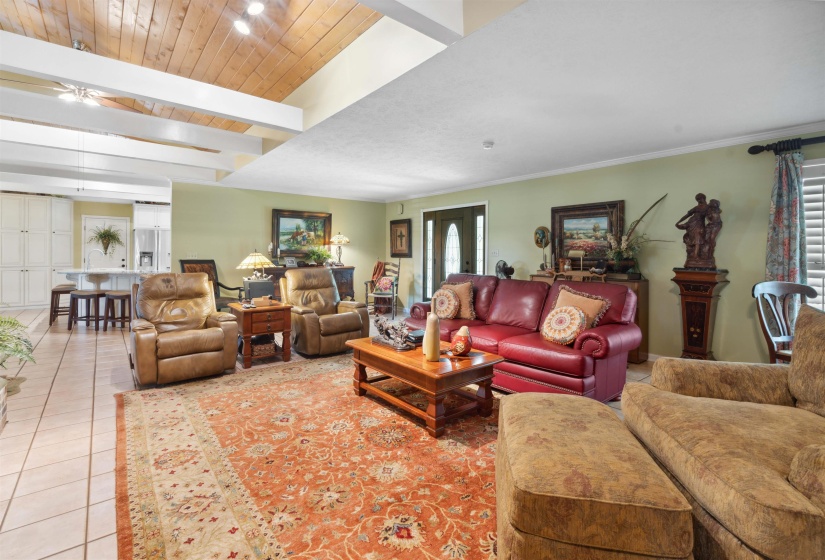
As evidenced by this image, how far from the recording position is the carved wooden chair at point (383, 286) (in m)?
7.78

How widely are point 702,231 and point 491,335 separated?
2.63 m

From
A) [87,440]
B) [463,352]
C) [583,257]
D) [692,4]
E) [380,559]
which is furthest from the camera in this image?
[583,257]

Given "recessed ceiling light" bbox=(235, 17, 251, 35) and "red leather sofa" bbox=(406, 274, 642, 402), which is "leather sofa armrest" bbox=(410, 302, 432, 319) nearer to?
"red leather sofa" bbox=(406, 274, 642, 402)

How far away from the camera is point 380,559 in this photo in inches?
60.3

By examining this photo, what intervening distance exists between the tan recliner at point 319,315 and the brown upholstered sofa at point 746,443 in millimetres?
3354

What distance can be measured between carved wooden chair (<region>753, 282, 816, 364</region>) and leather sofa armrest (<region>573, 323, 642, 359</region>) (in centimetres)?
94

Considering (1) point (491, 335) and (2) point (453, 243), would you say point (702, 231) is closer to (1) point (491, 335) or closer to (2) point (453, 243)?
(1) point (491, 335)

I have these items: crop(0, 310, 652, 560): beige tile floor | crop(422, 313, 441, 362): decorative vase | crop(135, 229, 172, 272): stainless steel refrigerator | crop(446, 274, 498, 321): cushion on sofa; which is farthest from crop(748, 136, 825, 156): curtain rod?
crop(135, 229, 172, 272): stainless steel refrigerator

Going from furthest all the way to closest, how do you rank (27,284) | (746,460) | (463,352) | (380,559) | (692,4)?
(27,284)
(463,352)
(692,4)
(380,559)
(746,460)

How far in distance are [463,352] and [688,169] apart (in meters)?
3.68

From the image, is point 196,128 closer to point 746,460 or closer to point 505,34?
point 505,34

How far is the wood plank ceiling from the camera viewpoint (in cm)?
268

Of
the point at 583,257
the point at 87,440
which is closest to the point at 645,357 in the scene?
the point at 583,257

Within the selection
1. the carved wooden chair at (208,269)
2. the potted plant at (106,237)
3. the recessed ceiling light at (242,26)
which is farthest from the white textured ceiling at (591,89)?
the potted plant at (106,237)
